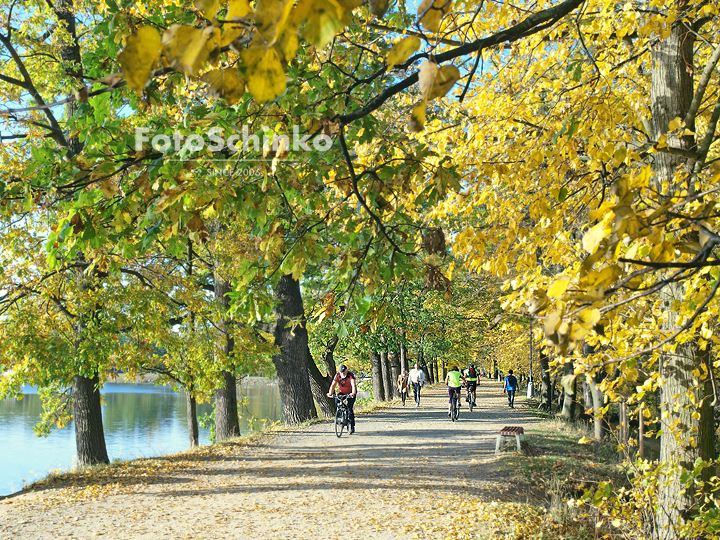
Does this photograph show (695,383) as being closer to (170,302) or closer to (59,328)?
(170,302)

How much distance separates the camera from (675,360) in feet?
18.0

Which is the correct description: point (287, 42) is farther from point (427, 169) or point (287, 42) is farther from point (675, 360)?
point (675, 360)

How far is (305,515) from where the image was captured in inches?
312

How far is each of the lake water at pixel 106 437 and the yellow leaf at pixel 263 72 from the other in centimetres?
1161

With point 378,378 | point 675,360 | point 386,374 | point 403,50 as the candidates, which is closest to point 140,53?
point 403,50

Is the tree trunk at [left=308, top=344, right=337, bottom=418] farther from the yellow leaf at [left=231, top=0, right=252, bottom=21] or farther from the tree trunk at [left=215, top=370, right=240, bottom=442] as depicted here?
the yellow leaf at [left=231, top=0, right=252, bottom=21]

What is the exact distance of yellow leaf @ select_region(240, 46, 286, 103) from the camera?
110 centimetres

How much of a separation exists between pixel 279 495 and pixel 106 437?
28.0m

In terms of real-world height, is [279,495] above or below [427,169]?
below

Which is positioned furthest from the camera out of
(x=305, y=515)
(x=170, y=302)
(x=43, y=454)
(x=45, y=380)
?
(x=43, y=454)

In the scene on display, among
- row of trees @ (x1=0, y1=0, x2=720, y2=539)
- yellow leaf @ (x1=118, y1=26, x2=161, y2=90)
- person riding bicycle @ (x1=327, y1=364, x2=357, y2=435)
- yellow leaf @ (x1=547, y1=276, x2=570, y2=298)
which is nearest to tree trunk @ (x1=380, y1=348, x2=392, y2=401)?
person riding bicycle @ (x1=327, y1=364, x2=357, y2=435)

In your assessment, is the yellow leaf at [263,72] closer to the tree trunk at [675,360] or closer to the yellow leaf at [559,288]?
the yellow leaf at [559,288]

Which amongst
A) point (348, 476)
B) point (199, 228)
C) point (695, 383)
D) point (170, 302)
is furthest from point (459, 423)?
point (199, 228)

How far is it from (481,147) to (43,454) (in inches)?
1012
